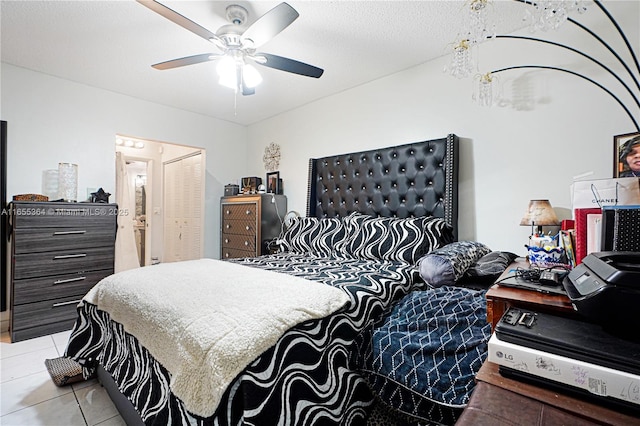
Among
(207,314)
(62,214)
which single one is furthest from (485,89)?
(62,214)

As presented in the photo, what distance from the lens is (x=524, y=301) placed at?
898 mm

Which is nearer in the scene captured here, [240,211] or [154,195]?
[240,211]

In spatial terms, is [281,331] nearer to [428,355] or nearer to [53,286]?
[428,355]

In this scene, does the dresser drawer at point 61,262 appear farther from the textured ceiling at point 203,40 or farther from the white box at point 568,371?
the white box at point 568,371

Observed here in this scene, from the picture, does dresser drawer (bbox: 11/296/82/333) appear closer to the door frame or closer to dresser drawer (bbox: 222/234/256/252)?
dresser drawer (bbox: 222/234/256/252)

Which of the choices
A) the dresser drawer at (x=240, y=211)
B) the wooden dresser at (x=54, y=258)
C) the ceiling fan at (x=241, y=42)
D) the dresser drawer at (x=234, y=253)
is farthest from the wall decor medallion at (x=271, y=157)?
the wooden dresser at (x=54, y=258)

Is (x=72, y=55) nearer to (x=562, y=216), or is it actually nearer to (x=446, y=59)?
(x=446, y=59)

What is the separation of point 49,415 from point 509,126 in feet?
11.1

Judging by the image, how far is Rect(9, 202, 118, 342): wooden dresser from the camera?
8.13 feet

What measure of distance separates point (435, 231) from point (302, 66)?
151 cm

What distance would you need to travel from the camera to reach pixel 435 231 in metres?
2.19

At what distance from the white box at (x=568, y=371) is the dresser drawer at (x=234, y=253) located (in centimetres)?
303

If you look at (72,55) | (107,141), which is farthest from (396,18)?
(107,141)

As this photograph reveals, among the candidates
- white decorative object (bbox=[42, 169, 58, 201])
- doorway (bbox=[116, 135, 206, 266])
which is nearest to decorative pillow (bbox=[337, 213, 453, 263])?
white decorative object (bbox=[42, 169, 58, 201])
